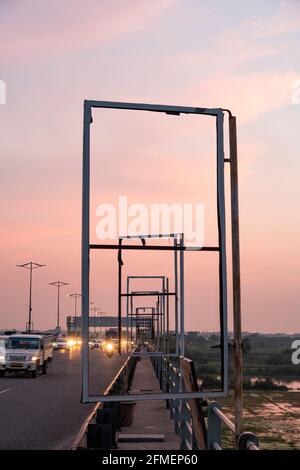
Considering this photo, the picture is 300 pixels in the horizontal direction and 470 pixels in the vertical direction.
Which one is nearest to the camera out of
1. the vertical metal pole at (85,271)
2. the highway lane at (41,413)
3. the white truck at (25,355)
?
the vertical metal pole at (85,271)

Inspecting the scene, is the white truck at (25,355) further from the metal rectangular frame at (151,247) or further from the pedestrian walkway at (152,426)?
the metal rectangular frame at (151,247)

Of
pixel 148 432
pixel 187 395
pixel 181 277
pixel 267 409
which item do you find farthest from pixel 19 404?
pixel 267 409

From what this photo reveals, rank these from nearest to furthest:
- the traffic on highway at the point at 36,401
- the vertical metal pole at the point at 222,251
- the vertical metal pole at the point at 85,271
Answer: the vertical metal pole at the point at 85,271 < the vertical metal pole at the point at 222,251 < the traffic on highway at the point at 36,401

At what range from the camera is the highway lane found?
14.3 meters

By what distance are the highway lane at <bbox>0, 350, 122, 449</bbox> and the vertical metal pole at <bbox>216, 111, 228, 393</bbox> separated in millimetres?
7636

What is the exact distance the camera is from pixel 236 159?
22.5 ft

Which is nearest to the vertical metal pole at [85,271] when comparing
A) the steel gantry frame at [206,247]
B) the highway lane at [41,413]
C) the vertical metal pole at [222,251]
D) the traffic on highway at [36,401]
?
the steel gantry frame at [206,247]

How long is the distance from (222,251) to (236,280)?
0.30 m

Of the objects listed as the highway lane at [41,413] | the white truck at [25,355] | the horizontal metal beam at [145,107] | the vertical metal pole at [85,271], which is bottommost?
the highway lane at [41,413]

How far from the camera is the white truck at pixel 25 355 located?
34.8m

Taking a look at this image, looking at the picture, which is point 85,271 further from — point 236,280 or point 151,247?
point 236,280

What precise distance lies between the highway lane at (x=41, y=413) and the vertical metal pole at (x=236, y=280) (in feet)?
24.9
